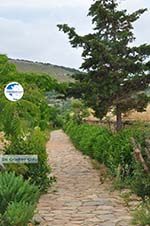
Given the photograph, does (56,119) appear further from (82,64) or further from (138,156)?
(138,156)

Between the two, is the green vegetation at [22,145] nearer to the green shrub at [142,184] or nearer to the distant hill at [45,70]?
the distant hill at [45,70]

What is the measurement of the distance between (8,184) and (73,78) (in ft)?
25.0

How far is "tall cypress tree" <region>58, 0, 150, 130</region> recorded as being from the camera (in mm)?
14227

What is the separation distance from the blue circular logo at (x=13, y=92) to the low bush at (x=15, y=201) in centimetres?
162

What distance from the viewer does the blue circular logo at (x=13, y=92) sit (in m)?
8.94

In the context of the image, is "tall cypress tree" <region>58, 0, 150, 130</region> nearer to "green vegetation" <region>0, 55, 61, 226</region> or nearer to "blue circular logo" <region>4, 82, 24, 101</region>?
"green vegetation" <region>0, 55, 61, 226</region>

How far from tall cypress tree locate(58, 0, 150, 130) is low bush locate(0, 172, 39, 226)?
6933mm

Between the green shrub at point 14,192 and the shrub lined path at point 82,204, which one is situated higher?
the green shrub at point 14,192

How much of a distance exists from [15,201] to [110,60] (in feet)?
25.3

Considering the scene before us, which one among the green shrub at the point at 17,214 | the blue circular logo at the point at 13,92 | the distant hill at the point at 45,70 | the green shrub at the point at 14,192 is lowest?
the green shrub at the point at 17,214

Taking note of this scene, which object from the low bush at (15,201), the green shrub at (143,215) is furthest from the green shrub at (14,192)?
the green shrub at (143,215)

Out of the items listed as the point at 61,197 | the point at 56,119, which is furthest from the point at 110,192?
the point at 56,119

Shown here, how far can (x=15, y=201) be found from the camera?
7.14 metres

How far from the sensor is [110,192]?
1150 cm
